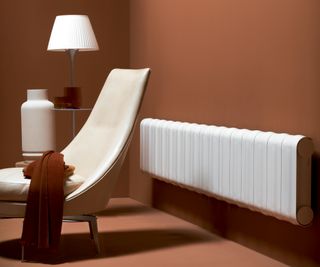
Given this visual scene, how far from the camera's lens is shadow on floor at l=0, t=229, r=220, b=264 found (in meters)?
3.64

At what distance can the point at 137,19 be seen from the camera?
18.0ft

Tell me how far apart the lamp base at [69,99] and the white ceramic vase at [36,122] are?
14 centimetres

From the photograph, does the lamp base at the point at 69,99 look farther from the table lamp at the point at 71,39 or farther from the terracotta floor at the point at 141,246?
the terracotta floor at the point at 141,246

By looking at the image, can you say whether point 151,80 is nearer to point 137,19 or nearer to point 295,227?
point 137,19

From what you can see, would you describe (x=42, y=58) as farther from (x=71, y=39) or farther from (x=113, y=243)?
(x=113, y=243)

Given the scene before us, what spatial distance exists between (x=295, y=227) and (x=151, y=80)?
6.89 feet

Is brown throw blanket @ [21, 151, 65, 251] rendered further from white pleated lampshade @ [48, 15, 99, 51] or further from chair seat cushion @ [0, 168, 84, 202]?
white pleated lampshade @ [48, 15, 99, 51]

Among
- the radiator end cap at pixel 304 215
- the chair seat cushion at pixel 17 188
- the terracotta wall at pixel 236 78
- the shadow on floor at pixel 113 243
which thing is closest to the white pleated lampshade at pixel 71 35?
the terracotta wall at pixel 236 78

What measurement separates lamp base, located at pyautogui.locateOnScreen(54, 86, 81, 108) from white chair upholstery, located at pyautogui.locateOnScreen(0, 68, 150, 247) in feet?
1.71

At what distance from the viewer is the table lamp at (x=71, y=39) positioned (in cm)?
470

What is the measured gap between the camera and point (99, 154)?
158 inches

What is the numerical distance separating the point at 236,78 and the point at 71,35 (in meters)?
1.30

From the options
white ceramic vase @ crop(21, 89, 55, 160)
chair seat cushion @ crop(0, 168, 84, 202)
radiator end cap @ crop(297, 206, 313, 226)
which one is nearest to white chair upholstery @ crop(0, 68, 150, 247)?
chair seat cushion @ crop(0, 168, 84, 202)

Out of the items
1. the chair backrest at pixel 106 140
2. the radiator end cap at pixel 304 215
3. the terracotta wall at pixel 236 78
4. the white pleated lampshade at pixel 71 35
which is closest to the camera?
the radiator end cap at pixel 304 215
